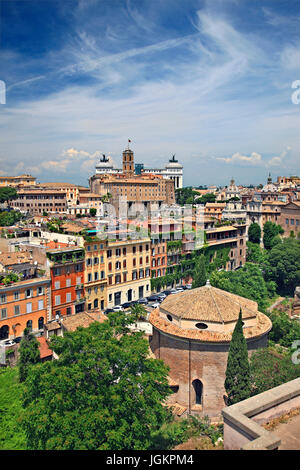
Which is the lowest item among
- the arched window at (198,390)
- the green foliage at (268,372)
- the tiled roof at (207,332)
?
the arched window at (198,390)

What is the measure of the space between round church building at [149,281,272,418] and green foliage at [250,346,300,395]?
1.56 metres

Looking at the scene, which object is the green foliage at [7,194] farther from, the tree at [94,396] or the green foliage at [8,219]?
the tree at [94,396]

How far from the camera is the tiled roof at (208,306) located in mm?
24984

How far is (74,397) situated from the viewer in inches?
673

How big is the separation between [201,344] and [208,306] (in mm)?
2659

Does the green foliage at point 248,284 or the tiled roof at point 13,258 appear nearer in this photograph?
the tiled roof at point 13,258

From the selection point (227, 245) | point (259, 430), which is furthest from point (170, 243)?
point (259, 430)

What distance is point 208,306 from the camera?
25703 mm

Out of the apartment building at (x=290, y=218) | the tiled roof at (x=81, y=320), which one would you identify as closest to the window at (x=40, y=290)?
the tiled roof at (x=81, y=320)

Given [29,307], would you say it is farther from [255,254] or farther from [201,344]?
[255,254]

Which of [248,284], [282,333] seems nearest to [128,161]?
[248,284]

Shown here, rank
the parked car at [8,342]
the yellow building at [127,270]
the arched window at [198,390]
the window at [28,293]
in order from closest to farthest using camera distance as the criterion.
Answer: the arched window at [198,390], the parked car at [8,342], the window at [28,293], the yellow building at [127,270]

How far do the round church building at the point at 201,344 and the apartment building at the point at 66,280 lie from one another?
1736 cm
